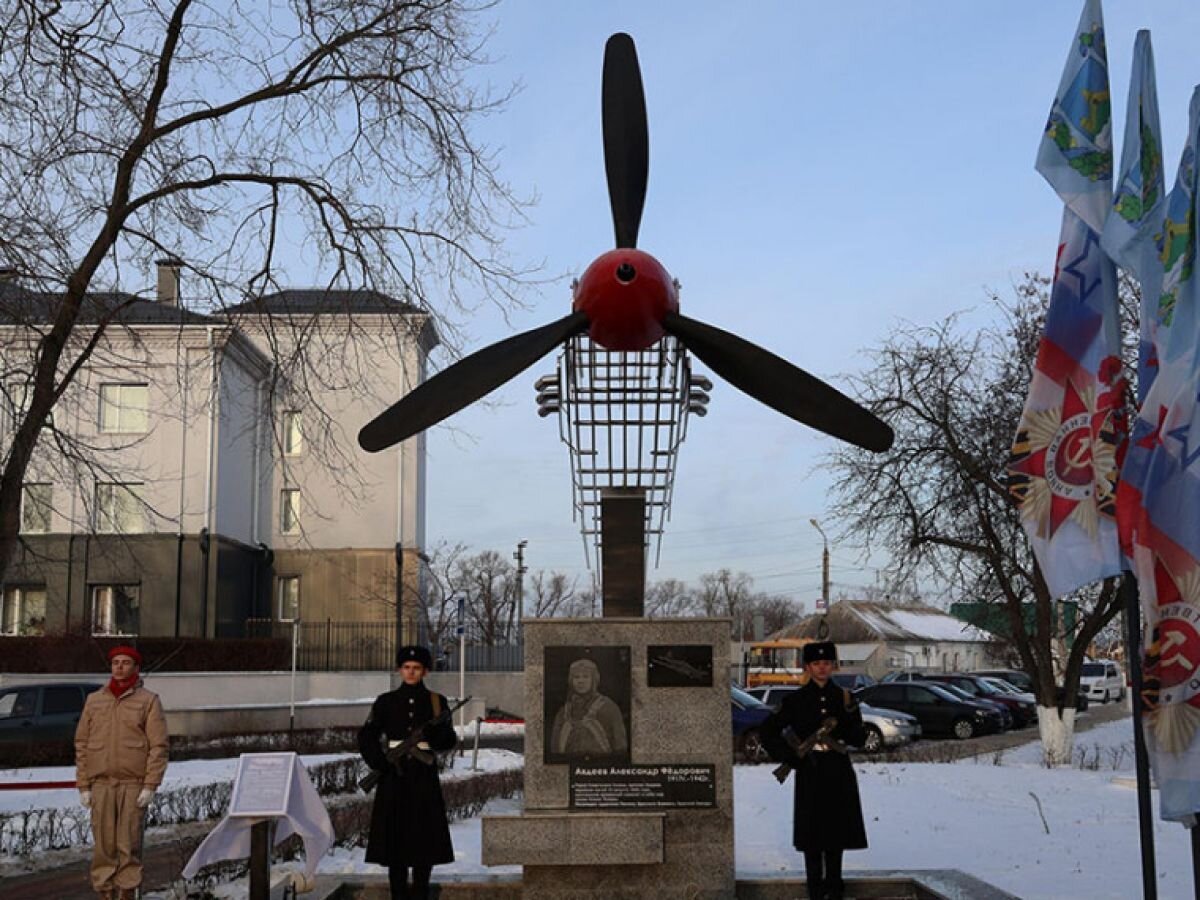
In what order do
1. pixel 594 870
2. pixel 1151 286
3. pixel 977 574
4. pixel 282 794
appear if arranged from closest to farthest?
pixel 1151 286 → pixel 282 794 → pixel 594 870 → pixel 977 574

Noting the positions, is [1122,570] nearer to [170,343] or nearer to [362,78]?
[362,78]

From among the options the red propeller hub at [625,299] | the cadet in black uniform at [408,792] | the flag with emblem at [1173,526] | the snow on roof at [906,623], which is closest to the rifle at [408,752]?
the cadet in black uniform at [408,792]

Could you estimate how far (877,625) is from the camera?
7675 centimetres

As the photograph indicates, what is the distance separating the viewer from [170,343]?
102ft

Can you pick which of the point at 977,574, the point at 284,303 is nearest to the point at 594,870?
the point at 284,303

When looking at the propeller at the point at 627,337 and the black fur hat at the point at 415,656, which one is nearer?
the black fur hat at the point at 415,656

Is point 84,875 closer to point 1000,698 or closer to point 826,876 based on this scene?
point 826,876

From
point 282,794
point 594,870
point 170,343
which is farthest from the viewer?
point 170,343

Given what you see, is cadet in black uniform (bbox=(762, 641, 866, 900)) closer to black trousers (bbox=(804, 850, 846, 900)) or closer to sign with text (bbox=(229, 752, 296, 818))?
black trousers (bbox=(804, 850, 846, 900))

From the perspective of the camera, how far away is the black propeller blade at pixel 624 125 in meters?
8.84

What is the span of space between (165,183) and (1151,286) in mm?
8309

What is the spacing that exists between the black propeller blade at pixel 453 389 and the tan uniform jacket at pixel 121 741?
2.34m

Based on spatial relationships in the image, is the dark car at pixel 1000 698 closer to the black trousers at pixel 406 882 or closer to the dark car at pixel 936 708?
the dark car at pixel 936 708

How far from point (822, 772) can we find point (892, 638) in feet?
231
